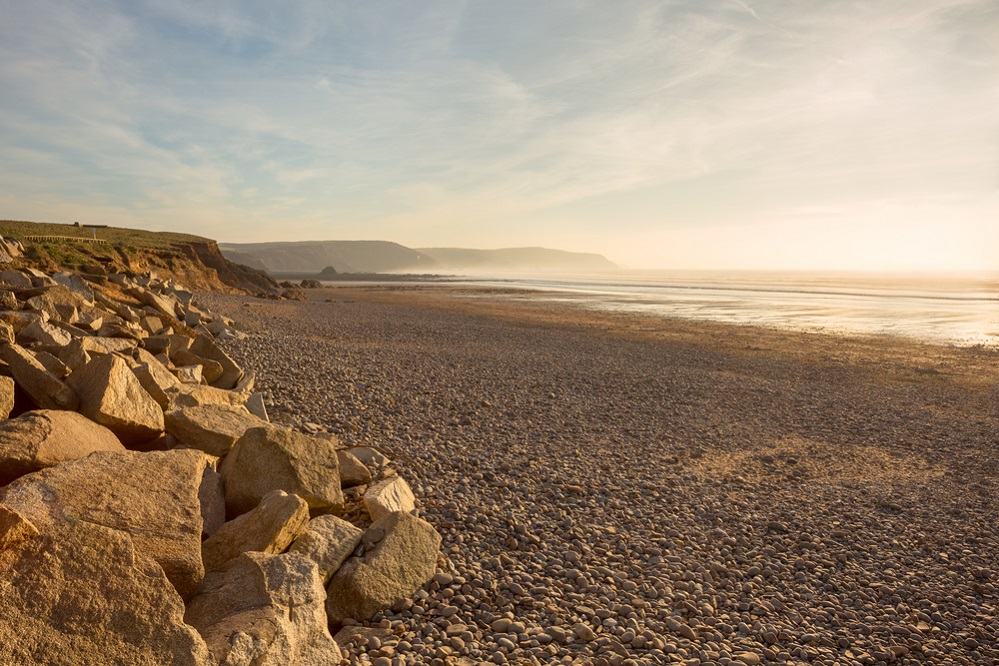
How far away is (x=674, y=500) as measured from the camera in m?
9.19

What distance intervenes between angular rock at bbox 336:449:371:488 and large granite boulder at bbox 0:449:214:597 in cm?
226

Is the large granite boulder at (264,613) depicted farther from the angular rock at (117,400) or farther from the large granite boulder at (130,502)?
the angular rock at (117,400)

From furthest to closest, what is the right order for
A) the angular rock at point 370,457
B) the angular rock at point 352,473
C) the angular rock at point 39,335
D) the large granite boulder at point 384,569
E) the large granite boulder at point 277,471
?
the angular rock at point 370,457 < the angular rock at point 39,335 < the angular rock at point 352,473 < the large granite boulder at point 277,471 < the large granite boulder at point 384,569

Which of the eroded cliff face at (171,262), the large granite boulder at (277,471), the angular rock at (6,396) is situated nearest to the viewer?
the angular rock at (6,396)

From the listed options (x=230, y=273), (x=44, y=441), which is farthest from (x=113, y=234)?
(x=44, y=441)

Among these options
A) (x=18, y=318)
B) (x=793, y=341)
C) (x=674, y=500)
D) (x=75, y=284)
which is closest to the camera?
(x=18, y=318)

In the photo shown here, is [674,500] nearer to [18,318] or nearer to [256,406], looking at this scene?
[256,406]

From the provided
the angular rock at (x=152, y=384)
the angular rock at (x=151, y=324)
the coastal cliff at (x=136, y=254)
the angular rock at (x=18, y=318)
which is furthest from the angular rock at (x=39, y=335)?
the coastal cliff at (x=136, y=254)

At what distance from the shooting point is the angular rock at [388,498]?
6781mm

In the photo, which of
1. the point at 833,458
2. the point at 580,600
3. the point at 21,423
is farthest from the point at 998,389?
the point at 21,423

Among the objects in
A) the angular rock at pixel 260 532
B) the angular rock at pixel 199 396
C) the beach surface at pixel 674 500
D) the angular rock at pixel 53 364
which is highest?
the angular rock at pixel 53 364

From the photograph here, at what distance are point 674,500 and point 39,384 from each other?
7940 mm

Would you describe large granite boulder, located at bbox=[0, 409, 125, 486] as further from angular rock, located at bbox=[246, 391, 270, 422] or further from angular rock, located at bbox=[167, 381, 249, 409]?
angular rock, located at bbox=[246, 391, 270, 422]

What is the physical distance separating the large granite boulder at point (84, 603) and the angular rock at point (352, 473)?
11.1ft
